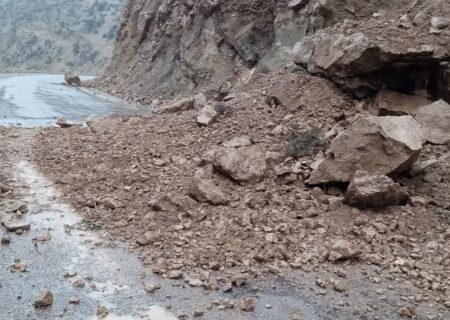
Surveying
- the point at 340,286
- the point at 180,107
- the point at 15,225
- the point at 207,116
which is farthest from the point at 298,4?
the point at 340,286

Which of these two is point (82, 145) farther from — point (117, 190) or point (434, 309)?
point (434, 309)

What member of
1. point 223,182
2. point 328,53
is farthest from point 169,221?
point 328,53

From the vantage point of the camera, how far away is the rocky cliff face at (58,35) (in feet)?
247

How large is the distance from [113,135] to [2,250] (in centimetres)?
511

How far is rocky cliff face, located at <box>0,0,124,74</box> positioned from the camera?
247 ft

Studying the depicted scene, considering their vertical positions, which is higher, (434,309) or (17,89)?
(434,309)

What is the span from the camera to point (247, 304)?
5.96 meters

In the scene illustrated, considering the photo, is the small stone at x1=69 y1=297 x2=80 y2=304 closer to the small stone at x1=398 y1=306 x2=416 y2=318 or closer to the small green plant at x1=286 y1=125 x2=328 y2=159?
the small stone at x1=398 y1=306 x2=416 y2=318

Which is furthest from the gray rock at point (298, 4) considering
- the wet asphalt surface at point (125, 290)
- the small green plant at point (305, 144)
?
the wet asphalt surface at point (125, 290)

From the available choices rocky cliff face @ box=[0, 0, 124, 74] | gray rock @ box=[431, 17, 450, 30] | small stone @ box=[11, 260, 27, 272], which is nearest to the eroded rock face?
gray rock @ box=[431, 17, 450, 30]

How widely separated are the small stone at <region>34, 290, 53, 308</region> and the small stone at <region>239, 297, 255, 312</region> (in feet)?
7.01

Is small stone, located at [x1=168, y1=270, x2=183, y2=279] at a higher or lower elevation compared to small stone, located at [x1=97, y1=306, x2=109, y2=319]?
higher

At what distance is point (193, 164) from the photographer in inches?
370

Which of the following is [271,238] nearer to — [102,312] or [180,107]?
[102,312]
